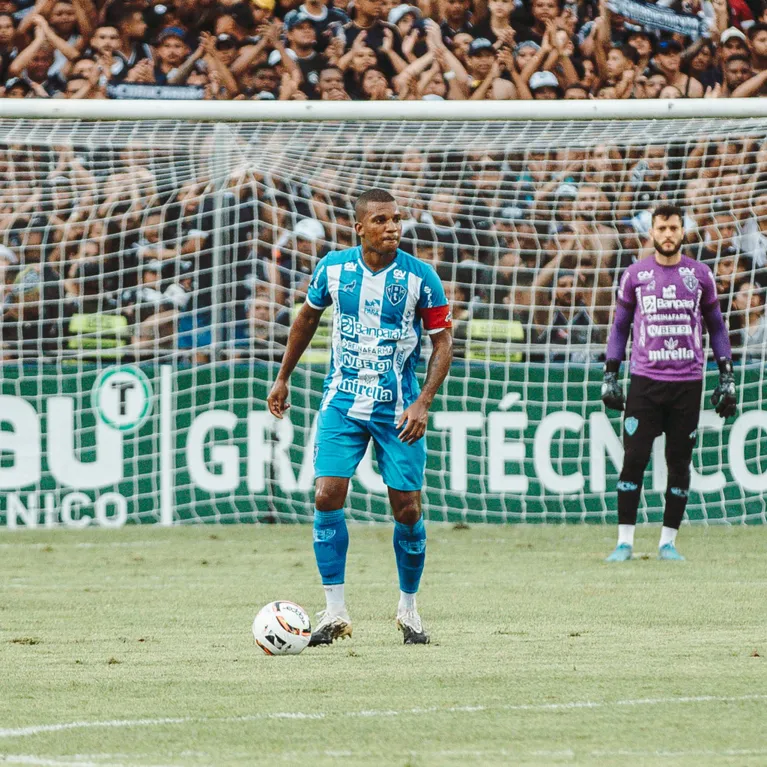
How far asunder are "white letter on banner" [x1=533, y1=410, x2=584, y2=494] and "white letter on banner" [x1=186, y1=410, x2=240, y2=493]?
244 centimetres

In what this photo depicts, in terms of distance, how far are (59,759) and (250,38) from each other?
11.4 m

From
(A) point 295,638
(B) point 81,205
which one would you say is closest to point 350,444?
(A) point 295,638

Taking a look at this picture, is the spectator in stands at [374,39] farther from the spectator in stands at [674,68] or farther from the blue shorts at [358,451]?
the blue shorts at [358,451]

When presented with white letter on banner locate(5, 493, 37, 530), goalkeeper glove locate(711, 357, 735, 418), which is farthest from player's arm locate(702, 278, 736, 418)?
white letter on banner locate(5, 493, 37, 530)

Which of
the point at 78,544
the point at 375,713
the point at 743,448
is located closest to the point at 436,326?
the point at 375,713

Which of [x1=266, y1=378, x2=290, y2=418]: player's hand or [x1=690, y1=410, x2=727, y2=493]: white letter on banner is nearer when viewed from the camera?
[x1=266, y1=378, x2=290, y2=418]: player's hand

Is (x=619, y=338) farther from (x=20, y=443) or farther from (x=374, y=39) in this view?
(x=374, y=39)

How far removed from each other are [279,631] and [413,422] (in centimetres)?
103

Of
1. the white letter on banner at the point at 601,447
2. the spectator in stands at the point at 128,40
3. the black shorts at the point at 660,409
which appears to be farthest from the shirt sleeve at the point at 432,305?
the spectator in stands at the point at 128,40

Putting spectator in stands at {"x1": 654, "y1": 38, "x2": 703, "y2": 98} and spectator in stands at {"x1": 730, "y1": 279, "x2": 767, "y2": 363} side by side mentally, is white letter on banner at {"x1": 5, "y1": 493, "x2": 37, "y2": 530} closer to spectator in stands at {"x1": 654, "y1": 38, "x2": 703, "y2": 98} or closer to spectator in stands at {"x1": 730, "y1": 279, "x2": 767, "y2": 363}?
spectator in stands at {"x1": 730, "y1": 279, "x2": 767, "y2": 363}

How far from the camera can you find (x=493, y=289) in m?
12.7

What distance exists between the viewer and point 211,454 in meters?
12.1

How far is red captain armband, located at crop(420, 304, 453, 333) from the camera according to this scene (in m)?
6.54

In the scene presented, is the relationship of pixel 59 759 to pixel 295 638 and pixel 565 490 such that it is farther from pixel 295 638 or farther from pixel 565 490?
pixel 565 490
